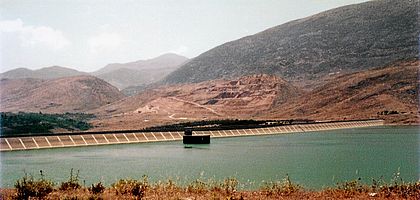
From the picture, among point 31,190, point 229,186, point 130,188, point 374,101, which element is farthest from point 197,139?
point 374,101

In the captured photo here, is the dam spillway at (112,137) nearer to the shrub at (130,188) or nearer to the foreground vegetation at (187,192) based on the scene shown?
the foreground vegetation at (187,192)

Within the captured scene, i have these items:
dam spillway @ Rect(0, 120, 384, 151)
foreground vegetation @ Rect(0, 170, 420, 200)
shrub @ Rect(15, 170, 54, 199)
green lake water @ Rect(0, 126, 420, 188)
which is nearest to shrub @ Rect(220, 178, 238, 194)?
foreground vegetation @ Rect(0, 170, 420, 200)

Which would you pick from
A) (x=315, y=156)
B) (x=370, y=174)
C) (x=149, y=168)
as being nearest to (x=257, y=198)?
(x=370, y=174)

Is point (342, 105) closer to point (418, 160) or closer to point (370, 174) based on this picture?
point (418, 160)

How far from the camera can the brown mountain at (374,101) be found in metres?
169

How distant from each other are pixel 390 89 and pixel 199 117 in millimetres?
67913

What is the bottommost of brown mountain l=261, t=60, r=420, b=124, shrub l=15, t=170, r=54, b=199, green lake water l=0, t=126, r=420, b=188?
brown mountain l=261, t=60, r=420, b=124

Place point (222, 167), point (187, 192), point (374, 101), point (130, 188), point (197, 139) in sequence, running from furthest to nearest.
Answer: point (374, 101) → point (197, 139) → point (222, 167) → point (187, 192) → point (130, 188)

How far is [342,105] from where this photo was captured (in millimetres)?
186125

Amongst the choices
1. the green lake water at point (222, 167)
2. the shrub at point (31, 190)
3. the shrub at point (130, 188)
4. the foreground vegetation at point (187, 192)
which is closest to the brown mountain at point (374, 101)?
the green lake water at point (222, 167)

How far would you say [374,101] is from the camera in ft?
589

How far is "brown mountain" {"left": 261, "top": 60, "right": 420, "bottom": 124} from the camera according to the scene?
169 meters

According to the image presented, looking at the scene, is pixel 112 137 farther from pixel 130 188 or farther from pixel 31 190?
pixel 31 190

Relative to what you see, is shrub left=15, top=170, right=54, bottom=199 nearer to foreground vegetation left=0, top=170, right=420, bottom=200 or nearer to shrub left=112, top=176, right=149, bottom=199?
foreground vegetation left=0, top=170, right=420, bottom=200
